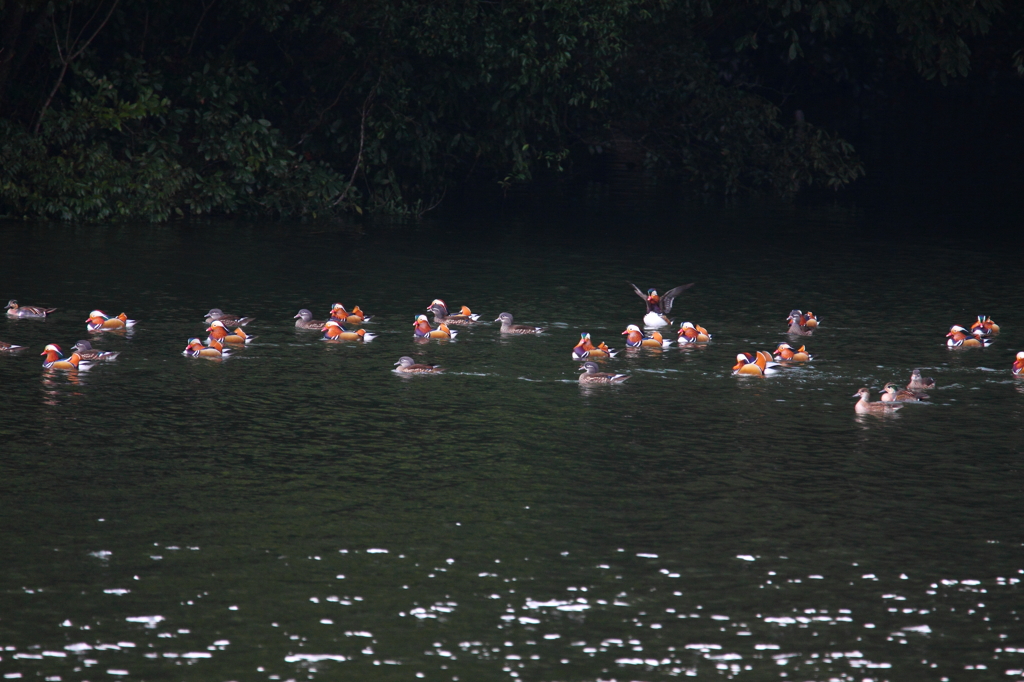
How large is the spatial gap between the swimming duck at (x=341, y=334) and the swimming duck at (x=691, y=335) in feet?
12.5

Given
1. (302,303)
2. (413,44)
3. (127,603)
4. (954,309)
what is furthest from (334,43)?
(127,603)

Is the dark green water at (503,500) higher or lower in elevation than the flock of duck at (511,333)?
lower

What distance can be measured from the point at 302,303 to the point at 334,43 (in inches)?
430

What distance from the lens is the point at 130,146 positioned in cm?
2852

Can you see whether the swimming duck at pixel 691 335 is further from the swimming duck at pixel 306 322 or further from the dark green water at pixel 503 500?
the swimming duck at pixel 306 322

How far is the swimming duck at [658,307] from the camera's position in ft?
61.3

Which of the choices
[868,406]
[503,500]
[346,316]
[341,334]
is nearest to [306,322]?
[346,316]

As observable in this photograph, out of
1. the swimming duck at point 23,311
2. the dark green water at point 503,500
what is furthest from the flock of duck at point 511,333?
the dark green water at point 503,500

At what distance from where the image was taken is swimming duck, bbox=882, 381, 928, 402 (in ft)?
47.1

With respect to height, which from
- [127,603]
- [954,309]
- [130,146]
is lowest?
[127,603]

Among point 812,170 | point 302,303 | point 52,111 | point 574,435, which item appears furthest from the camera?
point 812,170

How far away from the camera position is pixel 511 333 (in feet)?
59.6

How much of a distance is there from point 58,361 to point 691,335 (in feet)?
24.6

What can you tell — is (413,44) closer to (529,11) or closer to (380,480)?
(529,11)
